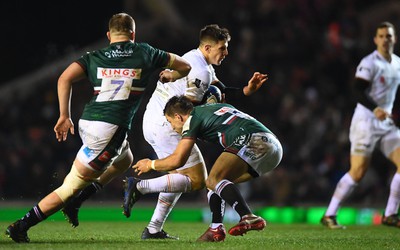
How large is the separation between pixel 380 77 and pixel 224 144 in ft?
12.3

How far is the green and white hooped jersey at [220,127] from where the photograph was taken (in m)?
7.19

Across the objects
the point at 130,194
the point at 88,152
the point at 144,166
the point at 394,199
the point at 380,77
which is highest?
the point at 380,77

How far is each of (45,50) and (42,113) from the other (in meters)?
3.30

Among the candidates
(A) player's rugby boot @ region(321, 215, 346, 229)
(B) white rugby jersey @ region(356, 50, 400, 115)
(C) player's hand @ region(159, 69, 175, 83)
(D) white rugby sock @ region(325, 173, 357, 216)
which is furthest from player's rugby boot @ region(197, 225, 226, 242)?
(B) white rugby jersey @ region(356, 50, 400, 115)

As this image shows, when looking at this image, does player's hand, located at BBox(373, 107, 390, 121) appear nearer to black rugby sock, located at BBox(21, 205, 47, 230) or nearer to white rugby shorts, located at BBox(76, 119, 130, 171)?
white rugby shorts, located at BBox(76, 119, 130, 171)

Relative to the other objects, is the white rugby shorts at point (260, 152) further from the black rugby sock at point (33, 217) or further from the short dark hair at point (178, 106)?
the black rugby sock at point (33, 217)

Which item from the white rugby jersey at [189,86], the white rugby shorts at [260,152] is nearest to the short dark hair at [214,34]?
the white rugby jersey at [189,86]

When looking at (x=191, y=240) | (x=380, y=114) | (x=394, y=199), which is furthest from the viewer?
(x=394, y=199)

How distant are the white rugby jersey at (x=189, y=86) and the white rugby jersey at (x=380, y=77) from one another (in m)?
2.91

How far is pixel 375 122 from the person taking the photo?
1037 centimetres

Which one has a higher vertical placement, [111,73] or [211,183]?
[111,73]

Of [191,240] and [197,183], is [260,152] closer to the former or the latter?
[197,183]

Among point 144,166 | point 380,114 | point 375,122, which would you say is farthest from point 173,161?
point 375,122

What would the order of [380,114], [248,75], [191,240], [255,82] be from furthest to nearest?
[248,75] → [380,114] → [255,82] → [191,240]
